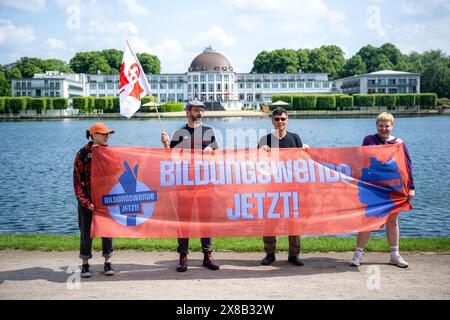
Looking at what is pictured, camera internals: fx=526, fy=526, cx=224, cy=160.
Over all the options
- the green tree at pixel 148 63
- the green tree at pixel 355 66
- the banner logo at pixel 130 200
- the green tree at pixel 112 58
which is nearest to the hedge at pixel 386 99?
the green tree at pixel 355 66

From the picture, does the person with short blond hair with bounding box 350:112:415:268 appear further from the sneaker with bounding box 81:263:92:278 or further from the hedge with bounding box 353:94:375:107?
the hedge with bounding box 353:94:375:107

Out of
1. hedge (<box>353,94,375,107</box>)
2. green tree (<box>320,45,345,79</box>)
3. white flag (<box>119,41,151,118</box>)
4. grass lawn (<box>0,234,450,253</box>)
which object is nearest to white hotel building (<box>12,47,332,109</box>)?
green tree (<box>320,45,345,79</box>)

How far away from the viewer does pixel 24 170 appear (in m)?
31.1

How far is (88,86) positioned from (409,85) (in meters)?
91.3

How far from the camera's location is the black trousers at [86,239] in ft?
24.1

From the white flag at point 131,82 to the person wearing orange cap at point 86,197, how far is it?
117 centimetres

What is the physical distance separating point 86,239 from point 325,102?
422 feet

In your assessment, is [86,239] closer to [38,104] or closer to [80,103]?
[38,104]

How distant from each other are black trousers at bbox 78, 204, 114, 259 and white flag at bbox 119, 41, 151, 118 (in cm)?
191

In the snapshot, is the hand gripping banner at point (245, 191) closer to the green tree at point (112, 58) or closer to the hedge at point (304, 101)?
the hedge at point (304, 101)

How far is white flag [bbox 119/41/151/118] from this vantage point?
858 cm

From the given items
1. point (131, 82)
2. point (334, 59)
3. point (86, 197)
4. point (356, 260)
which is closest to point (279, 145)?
point (356, 260)

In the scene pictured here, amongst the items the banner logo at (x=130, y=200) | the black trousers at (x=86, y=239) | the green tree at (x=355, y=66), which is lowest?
the black trousers at (x=86, y=239)
